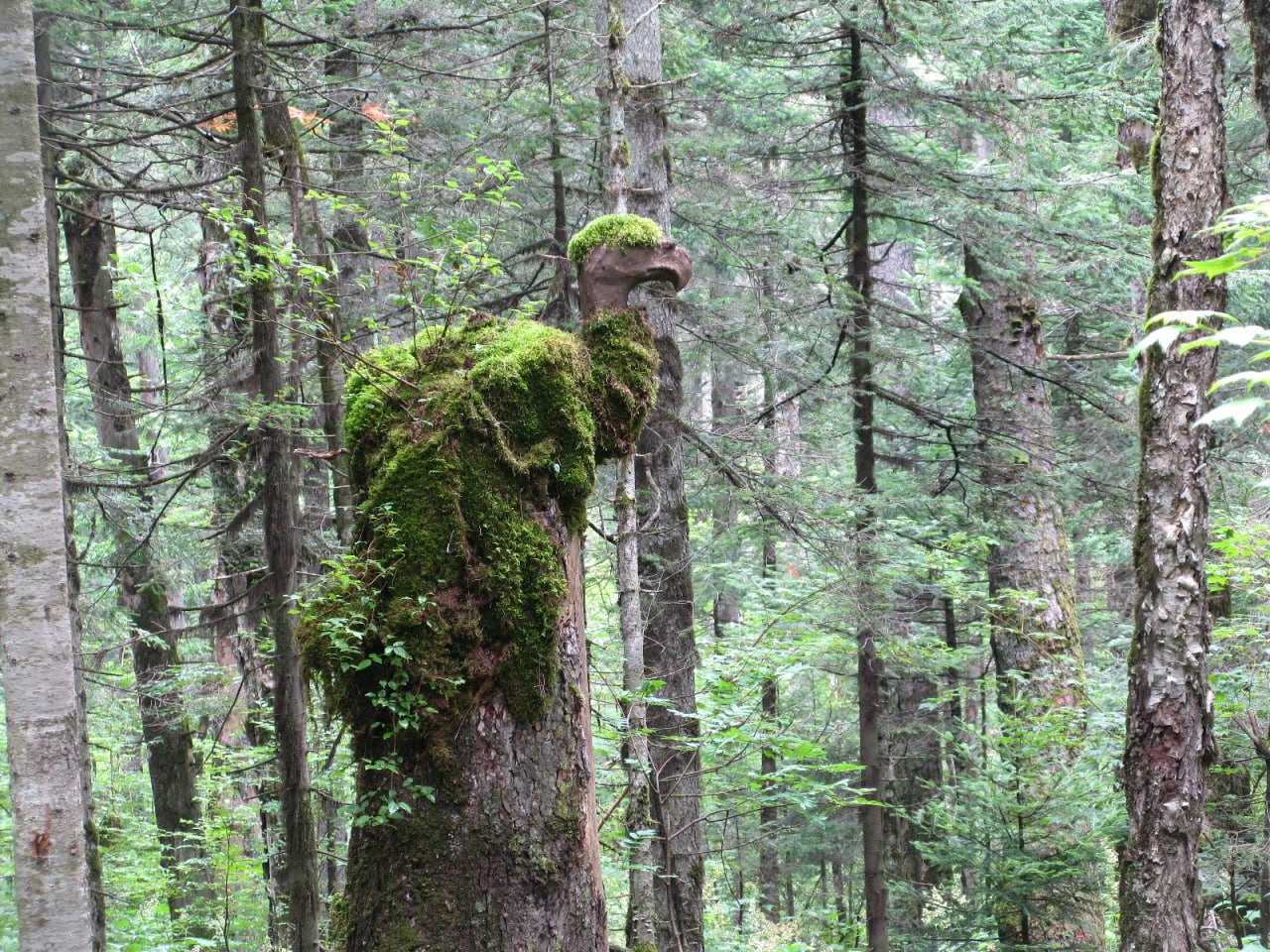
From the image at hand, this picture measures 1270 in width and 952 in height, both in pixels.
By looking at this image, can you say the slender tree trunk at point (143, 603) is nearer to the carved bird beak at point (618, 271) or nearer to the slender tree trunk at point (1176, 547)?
the carved bird beak at point (618, 271)

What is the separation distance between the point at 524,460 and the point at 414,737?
3.38ft

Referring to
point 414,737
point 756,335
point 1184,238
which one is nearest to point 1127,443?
point 756,335

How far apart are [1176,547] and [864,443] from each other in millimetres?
4251

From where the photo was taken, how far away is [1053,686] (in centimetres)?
916

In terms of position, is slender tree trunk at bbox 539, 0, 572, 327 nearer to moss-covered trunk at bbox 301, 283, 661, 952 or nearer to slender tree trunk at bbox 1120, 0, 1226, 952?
slender tree trunk at bbox 1120, 0, 1226, 952

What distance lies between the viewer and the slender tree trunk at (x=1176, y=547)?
205 inches

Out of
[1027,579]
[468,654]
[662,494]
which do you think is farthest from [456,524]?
[1027,579]

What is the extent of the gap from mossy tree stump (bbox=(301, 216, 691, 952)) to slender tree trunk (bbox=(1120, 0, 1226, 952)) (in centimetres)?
368

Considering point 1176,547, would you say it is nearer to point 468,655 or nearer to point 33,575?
point 468,655

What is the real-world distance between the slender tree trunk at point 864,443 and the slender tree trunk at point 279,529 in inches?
188

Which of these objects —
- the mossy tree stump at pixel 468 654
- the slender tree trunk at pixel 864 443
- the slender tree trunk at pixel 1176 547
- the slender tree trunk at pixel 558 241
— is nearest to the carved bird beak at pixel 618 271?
the mossy tree stump at pixel 468 654

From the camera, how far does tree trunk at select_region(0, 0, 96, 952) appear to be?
3.21 metres

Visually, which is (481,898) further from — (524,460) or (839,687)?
(839,687)

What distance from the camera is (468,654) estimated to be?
308 cm
